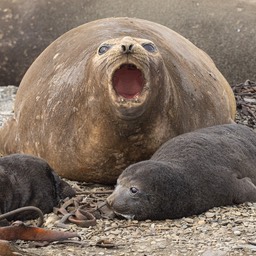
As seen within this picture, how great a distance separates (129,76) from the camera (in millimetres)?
7762

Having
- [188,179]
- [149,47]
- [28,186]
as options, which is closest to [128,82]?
[149,47]

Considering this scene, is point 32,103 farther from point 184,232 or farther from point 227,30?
point 227,30

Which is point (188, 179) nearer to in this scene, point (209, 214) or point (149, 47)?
point (209, 214)

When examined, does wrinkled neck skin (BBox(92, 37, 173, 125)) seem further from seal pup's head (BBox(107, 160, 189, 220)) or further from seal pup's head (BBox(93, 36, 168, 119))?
seal pup's head (BBox(107, 160, 189, 220))

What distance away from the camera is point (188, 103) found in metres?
8.56

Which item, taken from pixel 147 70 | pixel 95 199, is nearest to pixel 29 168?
pixel 95 199

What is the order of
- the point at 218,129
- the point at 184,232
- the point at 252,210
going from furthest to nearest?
the point at 218,129 → the point at 252,210 → the point at 184,232

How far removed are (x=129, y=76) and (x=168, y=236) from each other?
153 centimetres

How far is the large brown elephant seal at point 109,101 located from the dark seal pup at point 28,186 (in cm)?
67

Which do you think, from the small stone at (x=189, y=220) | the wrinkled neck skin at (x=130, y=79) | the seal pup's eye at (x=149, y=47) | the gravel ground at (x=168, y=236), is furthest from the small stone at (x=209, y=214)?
the seal pup's eye at (x=149, y=47)

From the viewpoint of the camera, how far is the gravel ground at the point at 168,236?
246 inches

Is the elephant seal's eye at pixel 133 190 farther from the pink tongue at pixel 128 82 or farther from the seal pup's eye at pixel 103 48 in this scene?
the seal pup's eye at pixel 103 48

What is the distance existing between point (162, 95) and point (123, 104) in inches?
23.7

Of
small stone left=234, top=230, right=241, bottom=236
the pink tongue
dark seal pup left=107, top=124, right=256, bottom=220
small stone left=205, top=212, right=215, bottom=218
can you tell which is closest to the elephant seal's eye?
dark seal pup left=107, top=124, right=256, bottom=220
